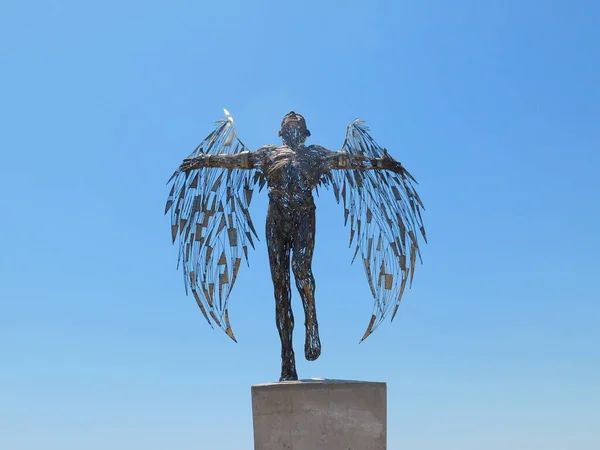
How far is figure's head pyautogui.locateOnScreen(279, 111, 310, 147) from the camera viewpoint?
9.31 meters

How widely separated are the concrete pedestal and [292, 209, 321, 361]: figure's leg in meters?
0.87

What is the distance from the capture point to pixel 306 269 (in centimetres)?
Result: 890

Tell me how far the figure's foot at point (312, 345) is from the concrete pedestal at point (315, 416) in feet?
2.27

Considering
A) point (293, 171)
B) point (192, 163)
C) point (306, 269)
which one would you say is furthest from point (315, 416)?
point (192, 163)

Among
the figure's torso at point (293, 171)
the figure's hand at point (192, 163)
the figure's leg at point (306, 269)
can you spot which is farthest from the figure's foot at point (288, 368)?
the figure's hand at point (192, 163)

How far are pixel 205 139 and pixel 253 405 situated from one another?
3.19 metres

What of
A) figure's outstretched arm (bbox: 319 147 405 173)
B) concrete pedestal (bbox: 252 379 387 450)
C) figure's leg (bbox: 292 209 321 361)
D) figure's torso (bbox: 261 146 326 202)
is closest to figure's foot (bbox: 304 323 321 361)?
figure's leg (bbox: 292 209 321 361)

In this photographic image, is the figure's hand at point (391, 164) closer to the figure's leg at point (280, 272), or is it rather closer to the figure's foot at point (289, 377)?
the figure's leg at point (280, 272)

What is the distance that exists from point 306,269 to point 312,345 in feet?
2.71

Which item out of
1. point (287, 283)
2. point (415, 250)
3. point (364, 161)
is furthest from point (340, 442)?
point (364, 161)

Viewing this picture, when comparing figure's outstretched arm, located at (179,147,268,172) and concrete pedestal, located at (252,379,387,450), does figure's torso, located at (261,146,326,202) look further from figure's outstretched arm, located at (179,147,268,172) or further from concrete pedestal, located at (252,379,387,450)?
concrete pedestal, located at (252,379,387,450)

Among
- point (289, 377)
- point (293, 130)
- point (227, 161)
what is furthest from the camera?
point (293, 130)

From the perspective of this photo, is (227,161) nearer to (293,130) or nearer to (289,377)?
(293,130)

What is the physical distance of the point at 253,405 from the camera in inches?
318
